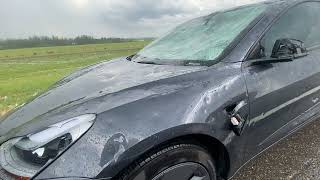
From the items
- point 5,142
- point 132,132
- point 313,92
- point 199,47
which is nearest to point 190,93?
point 132,132

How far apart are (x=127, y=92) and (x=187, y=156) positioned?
21.3 inches

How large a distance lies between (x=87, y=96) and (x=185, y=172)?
81cm

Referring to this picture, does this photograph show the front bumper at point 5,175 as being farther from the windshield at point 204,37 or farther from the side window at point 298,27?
the side window at point 298,27

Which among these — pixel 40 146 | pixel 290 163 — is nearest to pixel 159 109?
pixel 40 146

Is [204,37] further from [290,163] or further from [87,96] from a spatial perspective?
[290,163]

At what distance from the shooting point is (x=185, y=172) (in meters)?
2.35

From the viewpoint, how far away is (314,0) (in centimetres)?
385

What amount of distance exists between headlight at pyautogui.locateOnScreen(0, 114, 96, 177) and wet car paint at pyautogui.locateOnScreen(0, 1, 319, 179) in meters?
0.05

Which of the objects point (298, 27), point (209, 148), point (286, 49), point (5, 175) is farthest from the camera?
point (298, 27)

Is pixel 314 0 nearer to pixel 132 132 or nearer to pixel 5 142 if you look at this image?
pixel 132 132

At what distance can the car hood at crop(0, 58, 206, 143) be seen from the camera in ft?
7.59

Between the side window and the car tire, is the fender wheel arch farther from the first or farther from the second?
the side window

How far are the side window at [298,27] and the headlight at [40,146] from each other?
1.59 meters

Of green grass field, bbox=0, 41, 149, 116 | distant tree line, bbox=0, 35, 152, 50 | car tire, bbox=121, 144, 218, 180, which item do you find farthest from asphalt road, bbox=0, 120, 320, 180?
distant tree line, bbox=0, 35, 152, 50
